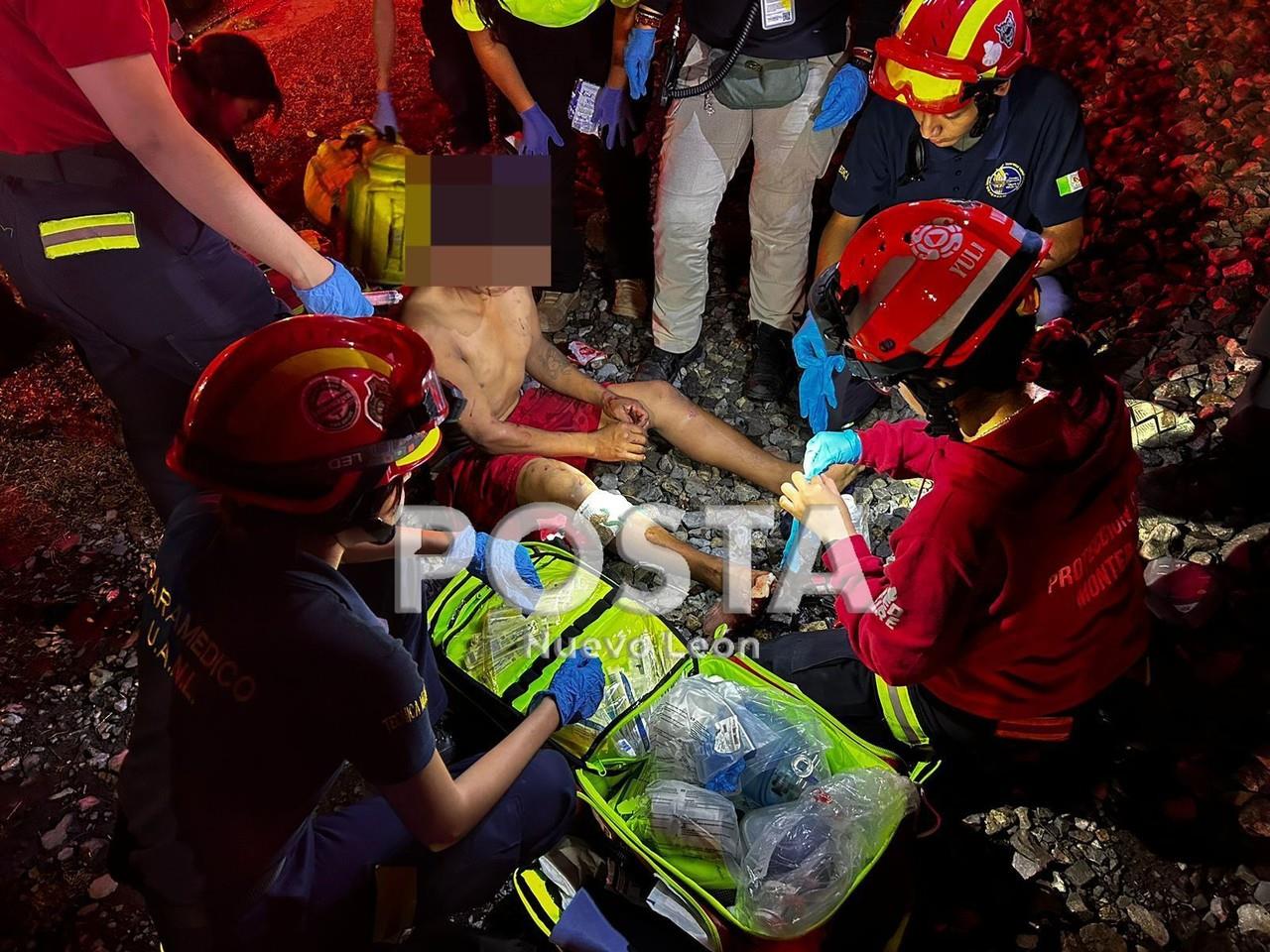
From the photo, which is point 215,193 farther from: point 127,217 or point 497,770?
point 497,770

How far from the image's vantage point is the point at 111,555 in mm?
3971

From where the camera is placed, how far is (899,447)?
292 centimetres

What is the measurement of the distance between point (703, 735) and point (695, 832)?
305 mm

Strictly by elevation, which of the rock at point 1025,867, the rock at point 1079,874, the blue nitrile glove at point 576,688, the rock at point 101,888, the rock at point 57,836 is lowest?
the rock at point 57,836

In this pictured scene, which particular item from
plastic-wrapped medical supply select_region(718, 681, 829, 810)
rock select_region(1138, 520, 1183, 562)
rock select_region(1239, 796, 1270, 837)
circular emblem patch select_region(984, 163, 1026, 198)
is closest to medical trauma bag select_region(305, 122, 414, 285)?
plastic-wrapped medical supply select_region(718, 681, 829, 810)

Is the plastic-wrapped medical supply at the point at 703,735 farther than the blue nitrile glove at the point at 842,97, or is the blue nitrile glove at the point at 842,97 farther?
the blue nitrile glove at the point at 842,97

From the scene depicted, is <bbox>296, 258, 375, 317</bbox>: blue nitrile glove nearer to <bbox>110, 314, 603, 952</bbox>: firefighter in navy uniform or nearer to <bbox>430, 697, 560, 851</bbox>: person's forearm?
<bbox>110, 314, 603, 952</bbox>: firefighter in navy uniform

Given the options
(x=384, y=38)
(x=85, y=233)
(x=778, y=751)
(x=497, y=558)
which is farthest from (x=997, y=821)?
(x=384, y=38)

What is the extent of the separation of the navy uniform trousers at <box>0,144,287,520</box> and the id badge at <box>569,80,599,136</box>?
82.0 inches

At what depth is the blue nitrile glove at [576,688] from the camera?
2.47 m

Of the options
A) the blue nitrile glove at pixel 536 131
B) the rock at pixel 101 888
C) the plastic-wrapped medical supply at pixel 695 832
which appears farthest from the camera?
the blue nitrile glove at pixel 536 131

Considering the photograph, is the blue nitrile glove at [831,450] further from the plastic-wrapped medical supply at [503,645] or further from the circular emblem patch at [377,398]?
the circular emblem patch at [377,398]

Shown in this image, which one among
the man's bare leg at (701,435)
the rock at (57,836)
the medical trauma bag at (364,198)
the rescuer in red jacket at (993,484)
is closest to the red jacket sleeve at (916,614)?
the rescuer in red jacket at (993,484)

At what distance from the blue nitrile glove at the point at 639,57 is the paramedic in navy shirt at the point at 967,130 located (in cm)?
115
